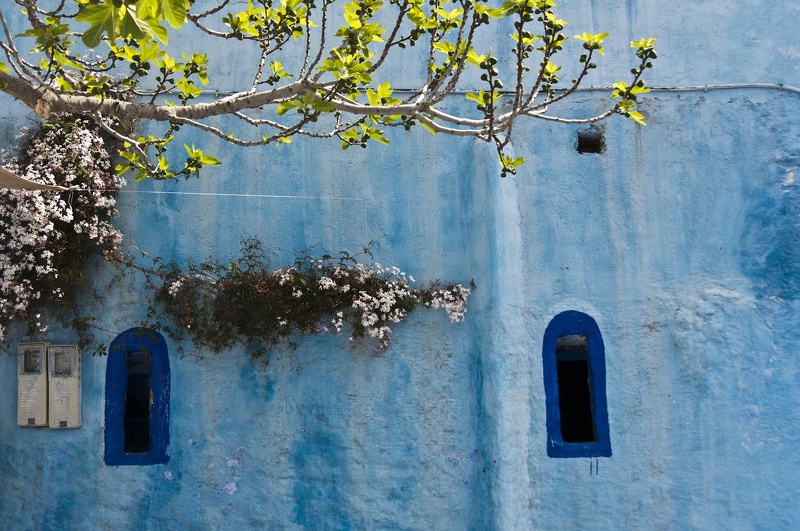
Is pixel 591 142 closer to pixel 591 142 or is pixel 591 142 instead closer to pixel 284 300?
pixel 591 142

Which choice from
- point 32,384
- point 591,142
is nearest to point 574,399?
point 591,142

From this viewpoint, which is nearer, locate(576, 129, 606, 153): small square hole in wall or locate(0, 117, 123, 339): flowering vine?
locate(0, 117, 123, 339): flowering vine

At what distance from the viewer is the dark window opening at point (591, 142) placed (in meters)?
6.22

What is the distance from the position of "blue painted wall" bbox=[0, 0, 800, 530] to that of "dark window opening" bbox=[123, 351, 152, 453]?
12.9 inches

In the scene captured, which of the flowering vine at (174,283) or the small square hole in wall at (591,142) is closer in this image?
the flowering vine at (174,283)

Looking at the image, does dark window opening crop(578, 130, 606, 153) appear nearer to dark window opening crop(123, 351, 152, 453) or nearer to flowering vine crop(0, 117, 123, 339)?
flowering vine crop(0, 117, 123, 339)

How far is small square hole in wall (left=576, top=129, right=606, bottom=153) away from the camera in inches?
245

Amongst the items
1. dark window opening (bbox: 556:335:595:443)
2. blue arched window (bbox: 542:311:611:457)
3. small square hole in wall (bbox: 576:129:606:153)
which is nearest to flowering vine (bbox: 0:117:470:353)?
blue arched window (bbox: 542:311:611:457)

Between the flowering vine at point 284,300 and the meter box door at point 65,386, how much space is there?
2.31ft

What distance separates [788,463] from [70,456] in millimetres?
5495

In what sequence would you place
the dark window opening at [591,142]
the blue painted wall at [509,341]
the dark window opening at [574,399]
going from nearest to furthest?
the blue painted wall at [509,341] → the dark window opening at [591,142] → the dark window opening at [574,399]

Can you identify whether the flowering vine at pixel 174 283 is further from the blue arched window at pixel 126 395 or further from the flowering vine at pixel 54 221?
the blue arched window at pixel 126 395

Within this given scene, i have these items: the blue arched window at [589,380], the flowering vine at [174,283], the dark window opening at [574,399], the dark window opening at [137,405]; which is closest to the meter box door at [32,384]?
the flowering vine at [174,283]

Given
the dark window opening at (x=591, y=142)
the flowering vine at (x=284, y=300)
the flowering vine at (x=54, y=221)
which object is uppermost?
the dark window opening at (x=591, y=142)
